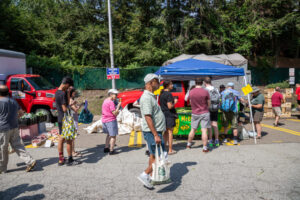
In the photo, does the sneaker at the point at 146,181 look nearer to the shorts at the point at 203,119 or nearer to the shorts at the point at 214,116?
the shorts at the point at 203,119

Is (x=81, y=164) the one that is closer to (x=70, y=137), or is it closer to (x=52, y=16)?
(x=70, y=137)

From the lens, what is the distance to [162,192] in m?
3.70

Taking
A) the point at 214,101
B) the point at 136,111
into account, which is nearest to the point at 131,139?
the point at 136,111

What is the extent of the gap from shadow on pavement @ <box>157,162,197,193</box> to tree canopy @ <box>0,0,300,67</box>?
15.9 meters

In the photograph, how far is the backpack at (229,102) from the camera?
666 cm

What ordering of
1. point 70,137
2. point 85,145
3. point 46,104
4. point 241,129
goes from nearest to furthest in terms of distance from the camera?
point 70,137 < point 85,145 < point 241,129 < point 46,104

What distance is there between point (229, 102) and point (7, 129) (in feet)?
18.1

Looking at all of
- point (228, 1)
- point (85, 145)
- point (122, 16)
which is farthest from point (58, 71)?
point (228, 1)

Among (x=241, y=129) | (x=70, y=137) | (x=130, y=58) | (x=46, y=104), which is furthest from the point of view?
(x=130, y=58)

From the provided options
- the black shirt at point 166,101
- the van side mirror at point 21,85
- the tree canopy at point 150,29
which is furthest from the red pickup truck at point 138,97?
the tree canopy at point 150,29

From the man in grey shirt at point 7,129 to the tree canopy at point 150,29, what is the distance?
16.0m

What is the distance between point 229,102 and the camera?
6672 millimetres

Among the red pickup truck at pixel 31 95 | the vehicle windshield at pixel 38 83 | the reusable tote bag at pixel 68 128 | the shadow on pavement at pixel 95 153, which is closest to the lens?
the reusable tote bag at pixel 68 128

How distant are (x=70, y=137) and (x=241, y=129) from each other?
17.0ft
